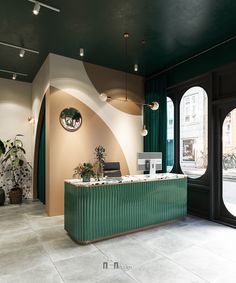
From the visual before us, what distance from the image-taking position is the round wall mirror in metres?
5.05

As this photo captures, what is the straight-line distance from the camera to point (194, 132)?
5195 mm

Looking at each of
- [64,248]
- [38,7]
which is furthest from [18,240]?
[38,7]

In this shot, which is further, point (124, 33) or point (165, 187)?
point (165, 187)

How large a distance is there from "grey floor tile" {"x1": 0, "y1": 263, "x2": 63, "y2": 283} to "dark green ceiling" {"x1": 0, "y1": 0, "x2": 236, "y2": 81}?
381cm

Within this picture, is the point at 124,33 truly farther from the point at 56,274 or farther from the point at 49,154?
the point at 56,274

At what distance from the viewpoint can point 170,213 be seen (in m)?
4.38

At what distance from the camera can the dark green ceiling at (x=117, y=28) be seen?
329 centimetres

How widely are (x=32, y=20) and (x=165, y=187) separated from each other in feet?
13.1

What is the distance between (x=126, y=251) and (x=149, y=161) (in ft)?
5.93

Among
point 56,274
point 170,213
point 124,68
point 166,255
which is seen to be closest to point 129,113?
point 124,68

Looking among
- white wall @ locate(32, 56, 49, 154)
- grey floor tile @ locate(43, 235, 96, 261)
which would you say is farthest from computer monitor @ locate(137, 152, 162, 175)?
white wall @ locate(32, 56, 49, 154)

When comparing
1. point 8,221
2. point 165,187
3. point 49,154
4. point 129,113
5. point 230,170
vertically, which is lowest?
point 8,221

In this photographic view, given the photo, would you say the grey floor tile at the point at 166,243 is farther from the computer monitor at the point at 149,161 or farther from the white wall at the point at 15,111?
the white wall at the point at 15,111

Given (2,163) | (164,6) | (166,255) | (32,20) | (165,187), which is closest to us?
(166,255)
